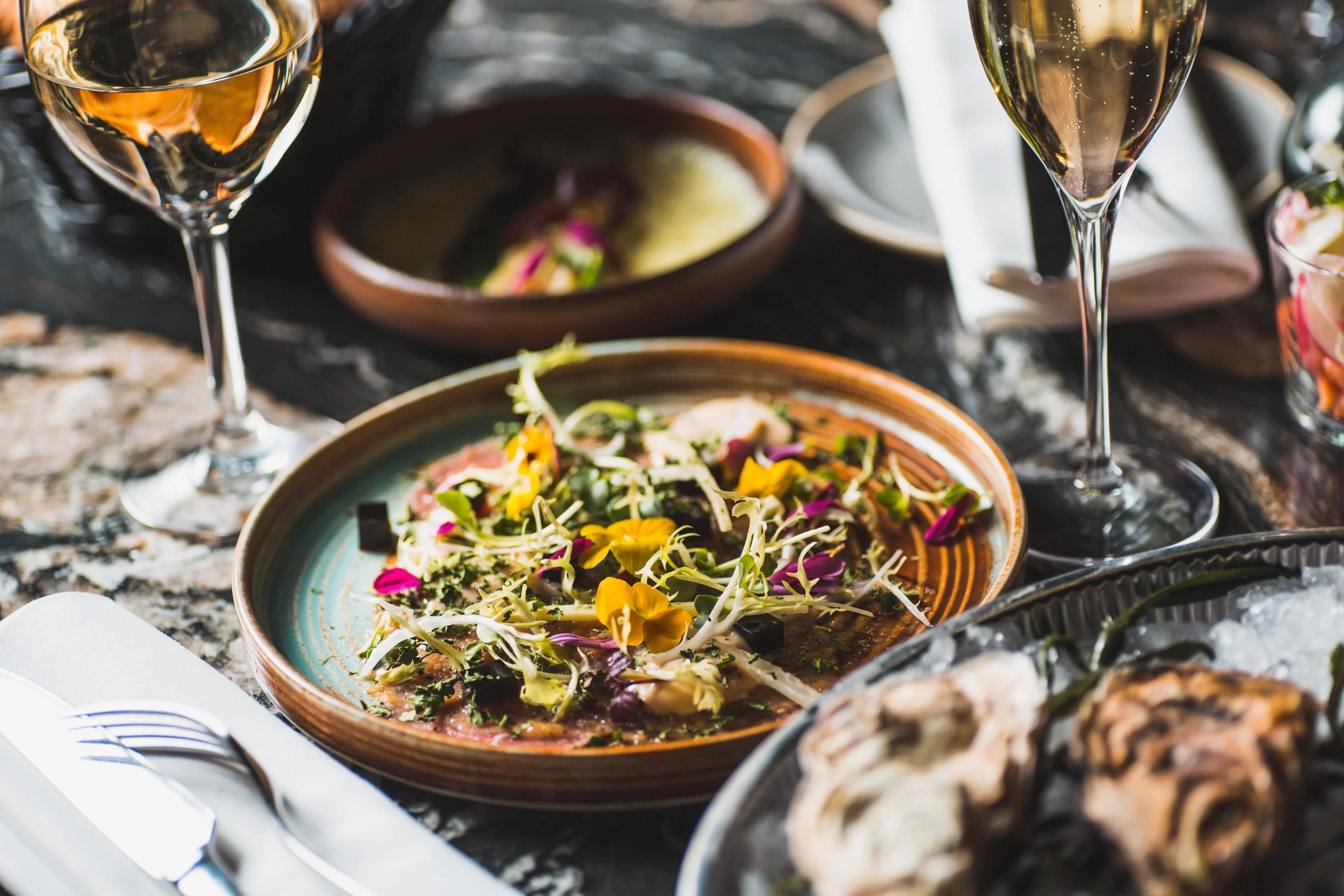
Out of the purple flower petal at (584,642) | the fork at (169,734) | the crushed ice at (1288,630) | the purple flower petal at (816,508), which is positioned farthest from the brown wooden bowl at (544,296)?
the crushed ice at (1288,630)

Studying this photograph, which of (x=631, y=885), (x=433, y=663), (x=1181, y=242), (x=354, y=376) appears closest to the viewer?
(x=631, y=885)

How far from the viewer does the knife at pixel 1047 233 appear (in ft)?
3.90

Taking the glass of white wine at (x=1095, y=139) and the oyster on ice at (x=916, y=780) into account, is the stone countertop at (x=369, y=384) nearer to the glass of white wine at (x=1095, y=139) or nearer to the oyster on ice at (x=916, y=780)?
the glass of white wine at (x=1095, y=139)

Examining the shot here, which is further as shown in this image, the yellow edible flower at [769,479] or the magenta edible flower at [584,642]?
the yellow edible flower at [769,479]

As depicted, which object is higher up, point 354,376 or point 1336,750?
point 1336,750

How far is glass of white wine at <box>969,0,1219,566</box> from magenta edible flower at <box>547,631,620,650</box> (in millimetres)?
352

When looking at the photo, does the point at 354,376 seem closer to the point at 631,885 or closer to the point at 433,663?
the point at 433,663

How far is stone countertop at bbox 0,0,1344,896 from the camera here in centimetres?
79

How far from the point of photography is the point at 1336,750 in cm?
52

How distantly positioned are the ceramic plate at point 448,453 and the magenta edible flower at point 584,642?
0.33 ft

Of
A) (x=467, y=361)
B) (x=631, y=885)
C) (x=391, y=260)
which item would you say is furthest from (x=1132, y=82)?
(x=391, y=260)

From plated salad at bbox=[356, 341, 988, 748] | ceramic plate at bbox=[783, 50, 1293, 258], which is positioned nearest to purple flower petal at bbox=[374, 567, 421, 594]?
plated salad at bbox=[356, 341, 988, 748]

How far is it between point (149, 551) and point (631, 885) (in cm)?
60

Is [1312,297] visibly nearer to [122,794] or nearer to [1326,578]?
[1326,578]
